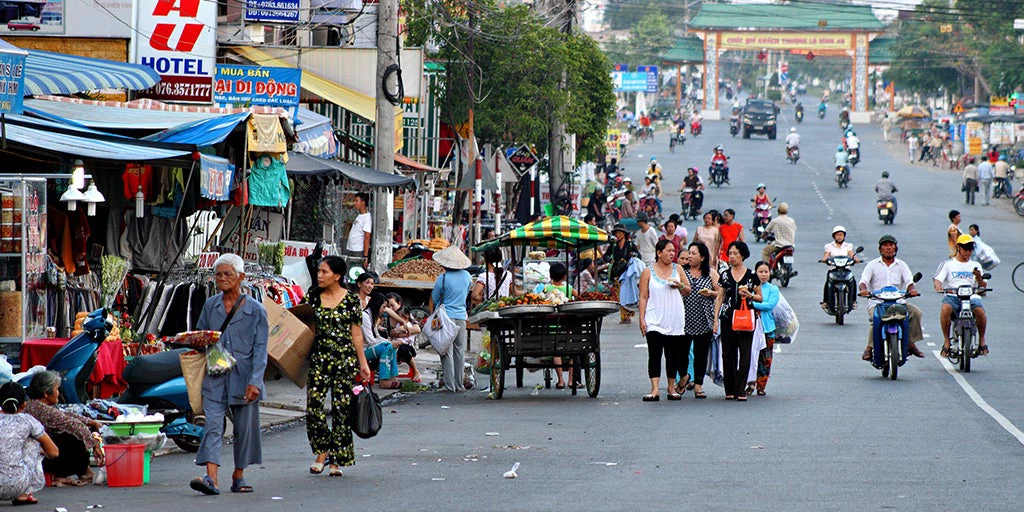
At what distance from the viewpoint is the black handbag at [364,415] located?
35.0 ft

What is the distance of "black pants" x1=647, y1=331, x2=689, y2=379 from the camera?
1581 cm

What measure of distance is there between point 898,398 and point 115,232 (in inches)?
340

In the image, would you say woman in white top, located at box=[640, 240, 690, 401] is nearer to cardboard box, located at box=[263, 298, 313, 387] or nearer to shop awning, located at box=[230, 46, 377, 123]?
cardboard box, located at box=[263, 298, 313, 387]

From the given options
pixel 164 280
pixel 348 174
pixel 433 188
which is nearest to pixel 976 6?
pixel 433 188

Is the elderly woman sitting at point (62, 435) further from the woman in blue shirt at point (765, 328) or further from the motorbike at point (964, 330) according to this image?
the motorbike at point (964, 330)

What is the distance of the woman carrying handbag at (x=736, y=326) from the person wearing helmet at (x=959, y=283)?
382cm

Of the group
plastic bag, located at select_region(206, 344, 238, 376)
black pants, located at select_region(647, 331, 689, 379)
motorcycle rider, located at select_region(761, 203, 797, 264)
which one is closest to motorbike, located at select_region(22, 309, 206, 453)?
plastic bag, located at select_region(206, 344, 238, 376)

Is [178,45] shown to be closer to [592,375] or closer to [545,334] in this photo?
[545,334]

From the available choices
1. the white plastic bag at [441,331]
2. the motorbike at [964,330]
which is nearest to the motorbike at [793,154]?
the motorbike at [964,330]

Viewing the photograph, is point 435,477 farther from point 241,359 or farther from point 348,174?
point 348,174

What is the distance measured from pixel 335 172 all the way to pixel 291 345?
992cm

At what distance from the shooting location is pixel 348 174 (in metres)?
21.0

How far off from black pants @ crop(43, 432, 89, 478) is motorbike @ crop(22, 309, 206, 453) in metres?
1.37

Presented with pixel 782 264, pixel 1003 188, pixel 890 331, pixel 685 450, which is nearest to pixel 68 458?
pixel 685 450
